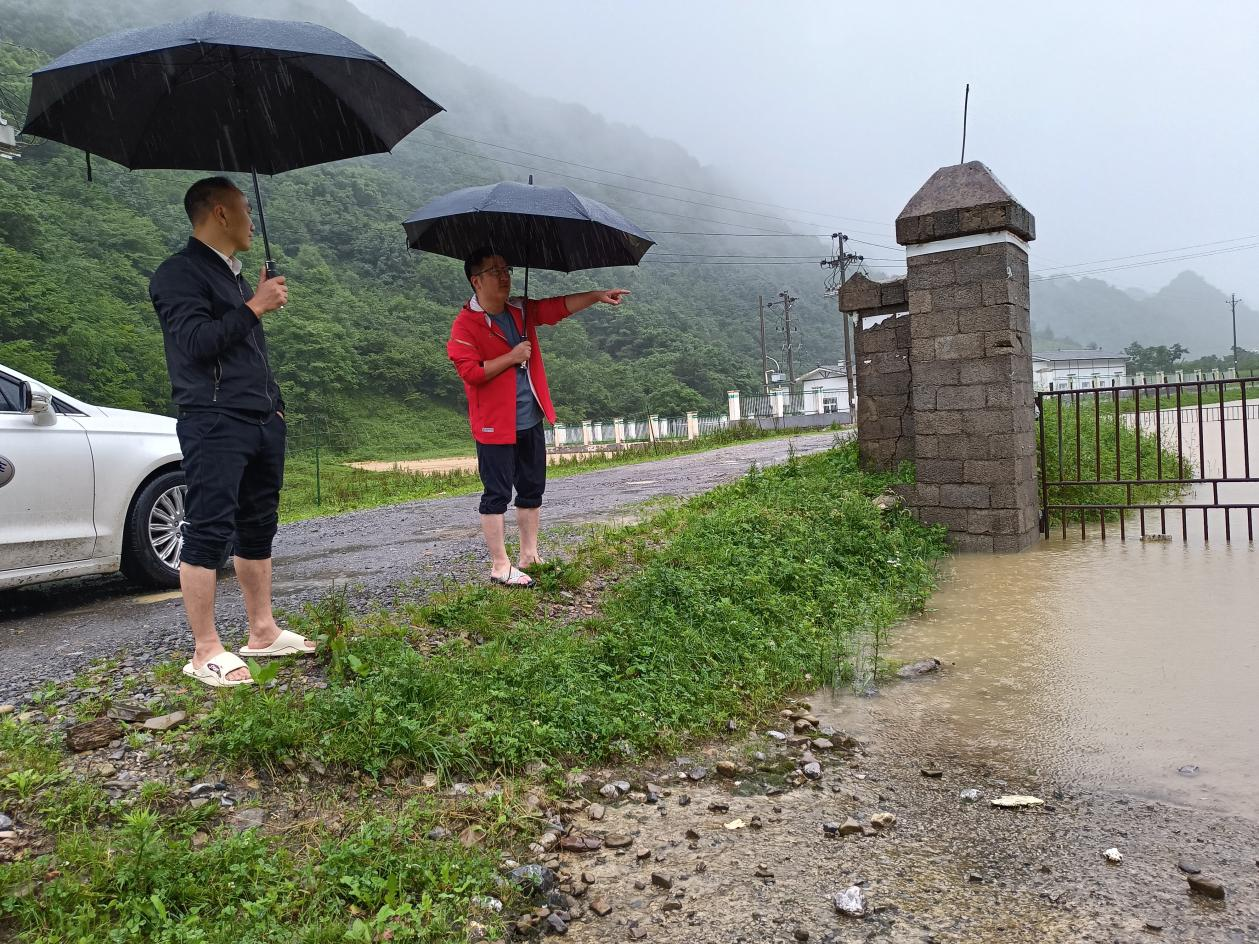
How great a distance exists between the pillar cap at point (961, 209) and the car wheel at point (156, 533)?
250 inches

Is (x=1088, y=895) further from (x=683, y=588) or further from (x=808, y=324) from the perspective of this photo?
(x=808, y=324)

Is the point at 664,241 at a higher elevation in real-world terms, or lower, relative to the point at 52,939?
higher

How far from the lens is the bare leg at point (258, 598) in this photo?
3.91 m

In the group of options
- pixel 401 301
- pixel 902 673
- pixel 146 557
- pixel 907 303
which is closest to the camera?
pixel 902 673

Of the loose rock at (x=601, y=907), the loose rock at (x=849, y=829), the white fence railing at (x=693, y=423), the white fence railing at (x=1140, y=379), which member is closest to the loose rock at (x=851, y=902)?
the loose rock at (x=849, y=829)

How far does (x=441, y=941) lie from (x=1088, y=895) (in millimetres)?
1809

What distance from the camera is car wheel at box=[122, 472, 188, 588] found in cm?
575

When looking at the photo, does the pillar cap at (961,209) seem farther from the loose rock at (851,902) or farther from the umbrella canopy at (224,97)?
the loose rock at (851,902)

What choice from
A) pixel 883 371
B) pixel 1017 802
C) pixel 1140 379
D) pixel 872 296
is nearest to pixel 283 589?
pixel 1017 802

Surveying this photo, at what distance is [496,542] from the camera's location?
5.20 meters

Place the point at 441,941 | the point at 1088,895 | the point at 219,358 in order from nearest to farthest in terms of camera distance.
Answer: the point at 441,941
the point at 1088,895
the point at 219,358

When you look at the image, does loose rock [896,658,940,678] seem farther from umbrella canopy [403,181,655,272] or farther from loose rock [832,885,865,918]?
umbrella canopy [403,181,655,272]

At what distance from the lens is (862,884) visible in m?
2.61

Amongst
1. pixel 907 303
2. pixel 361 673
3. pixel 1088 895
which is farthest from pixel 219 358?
pixel 907 303
